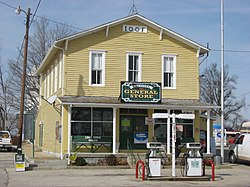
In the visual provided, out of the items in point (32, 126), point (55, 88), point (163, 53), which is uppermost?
point (163, 53)

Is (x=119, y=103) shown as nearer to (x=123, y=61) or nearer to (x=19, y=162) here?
(x=123, y=61)

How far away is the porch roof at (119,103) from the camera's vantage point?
83.8ft

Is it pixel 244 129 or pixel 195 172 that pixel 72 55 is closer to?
pixel 195 172

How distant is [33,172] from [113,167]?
425cm

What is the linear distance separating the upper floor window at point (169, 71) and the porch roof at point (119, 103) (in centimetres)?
105

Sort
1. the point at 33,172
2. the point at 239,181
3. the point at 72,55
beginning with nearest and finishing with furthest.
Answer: the point at 239,181 < the point at 33,172 < the point at 72,55

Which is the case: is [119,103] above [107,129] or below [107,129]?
above

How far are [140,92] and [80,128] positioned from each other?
3899mm

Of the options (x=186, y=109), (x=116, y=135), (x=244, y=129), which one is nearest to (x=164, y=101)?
(x=186, y=109)

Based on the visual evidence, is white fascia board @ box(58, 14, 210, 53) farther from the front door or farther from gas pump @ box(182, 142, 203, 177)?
gas pump @ box(182, 142, 203, 177)

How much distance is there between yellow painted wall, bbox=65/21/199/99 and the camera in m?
27.1

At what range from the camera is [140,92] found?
2681 cm

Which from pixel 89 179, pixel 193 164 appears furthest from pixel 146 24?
pixel 89 179

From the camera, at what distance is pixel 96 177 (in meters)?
20.4
